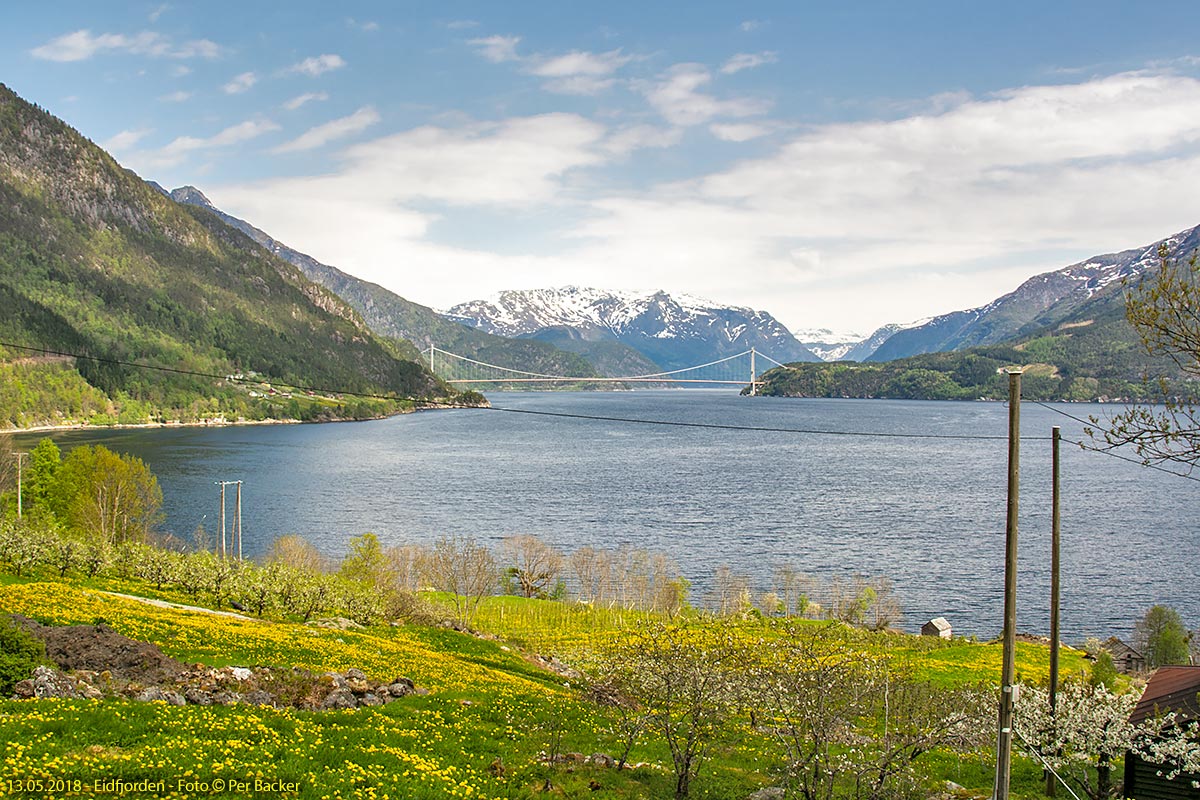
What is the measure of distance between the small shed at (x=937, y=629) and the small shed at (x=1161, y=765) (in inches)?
1387

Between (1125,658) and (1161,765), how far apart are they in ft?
118

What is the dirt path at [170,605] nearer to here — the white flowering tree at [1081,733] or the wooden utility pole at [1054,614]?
the white flowering tree at [1081,733]

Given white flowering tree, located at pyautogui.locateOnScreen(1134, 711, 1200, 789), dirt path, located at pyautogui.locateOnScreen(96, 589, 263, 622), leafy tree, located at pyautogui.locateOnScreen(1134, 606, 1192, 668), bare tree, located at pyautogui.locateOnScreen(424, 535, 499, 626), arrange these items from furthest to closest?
bare tree, located at pyautogui.locateOnScreen(424, 535, 499, 626)
leafy tree, located at pyautogui.locateOnScreen(1134, 606, 1192, 668)
dirt path, located at pyautogui.locateOnScreen(96, 589, 263, 622)
white flowering tree, located at pyautogui.locateOnScreen(1134, 711, 1200, 789)

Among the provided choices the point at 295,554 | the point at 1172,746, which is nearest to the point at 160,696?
the point at 1172,746

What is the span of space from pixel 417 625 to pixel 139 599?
43.8 feet

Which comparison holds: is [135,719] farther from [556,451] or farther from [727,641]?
[556,451]

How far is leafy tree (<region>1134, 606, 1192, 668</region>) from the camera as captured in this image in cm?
4538

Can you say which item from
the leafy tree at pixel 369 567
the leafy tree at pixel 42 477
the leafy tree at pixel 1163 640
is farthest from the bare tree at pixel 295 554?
the leafy tree at pixel 1163 640

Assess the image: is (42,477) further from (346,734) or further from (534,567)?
(346,734)

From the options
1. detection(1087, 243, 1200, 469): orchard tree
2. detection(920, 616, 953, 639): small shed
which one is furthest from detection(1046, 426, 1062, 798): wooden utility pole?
detection(920, 616, 953, 639): small shed

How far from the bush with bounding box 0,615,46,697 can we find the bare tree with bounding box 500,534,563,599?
53845 millimetres

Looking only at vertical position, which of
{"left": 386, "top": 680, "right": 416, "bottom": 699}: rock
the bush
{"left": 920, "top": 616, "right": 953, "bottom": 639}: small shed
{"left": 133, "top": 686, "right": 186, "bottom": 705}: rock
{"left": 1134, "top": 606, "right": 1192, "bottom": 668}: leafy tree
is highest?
the bush

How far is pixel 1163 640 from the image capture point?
→ 45750 mm

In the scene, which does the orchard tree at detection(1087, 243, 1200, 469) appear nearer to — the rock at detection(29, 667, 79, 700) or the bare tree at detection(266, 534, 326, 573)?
the rock at detection(29, 667, 79, 700)
